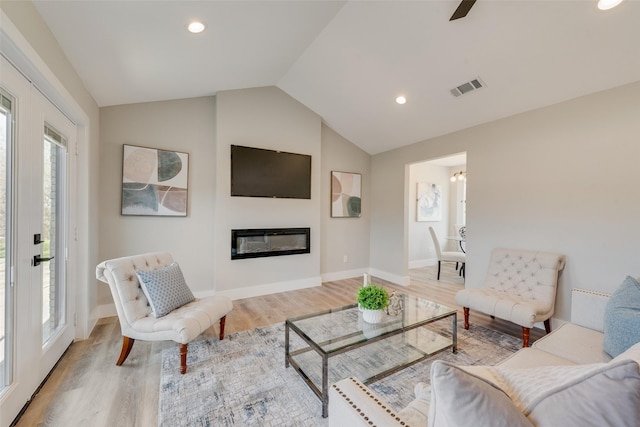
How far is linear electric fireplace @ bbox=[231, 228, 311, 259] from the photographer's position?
3889mm

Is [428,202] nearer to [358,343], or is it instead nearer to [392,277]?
[392,277]

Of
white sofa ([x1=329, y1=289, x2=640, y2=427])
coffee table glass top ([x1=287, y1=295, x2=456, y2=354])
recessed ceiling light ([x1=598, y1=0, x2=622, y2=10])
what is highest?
recessed ceiling light ([x1=598, y1=0, x2=622, y2=10])

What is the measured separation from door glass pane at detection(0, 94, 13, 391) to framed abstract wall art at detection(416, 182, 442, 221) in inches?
250

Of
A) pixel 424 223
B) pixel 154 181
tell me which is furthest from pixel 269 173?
pixel 424 223

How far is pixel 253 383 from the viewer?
1980 mm

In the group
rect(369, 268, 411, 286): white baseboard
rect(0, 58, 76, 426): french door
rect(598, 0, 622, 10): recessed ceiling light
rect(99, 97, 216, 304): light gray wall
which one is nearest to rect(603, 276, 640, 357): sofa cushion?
rect(598, 0, 622, 10): recessed ceiling light

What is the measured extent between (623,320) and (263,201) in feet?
12.3

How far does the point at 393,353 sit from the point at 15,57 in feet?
10.7

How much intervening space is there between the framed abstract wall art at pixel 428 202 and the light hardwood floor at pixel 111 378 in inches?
135

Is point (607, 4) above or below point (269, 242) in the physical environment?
above

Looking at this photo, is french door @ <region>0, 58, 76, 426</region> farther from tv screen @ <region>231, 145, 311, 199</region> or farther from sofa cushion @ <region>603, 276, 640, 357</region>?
sofa cushion @ <region>603, 276, 640, 357</region>

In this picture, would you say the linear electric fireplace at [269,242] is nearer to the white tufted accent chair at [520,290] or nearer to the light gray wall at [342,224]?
the light gray wall at [342,224]

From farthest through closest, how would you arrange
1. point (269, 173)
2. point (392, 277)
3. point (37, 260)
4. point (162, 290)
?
point (392, 277)
point (269, 173)
point (162, 290)
point (37, 260)

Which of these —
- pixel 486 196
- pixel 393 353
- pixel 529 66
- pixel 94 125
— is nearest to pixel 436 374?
pixel 393 353
